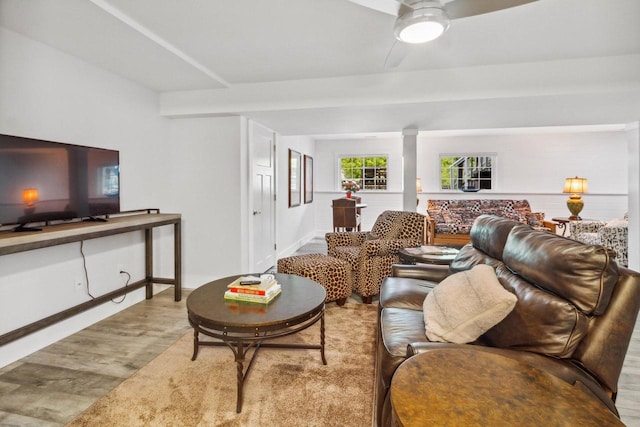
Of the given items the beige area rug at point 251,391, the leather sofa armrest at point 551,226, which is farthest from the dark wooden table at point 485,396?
the leather sofa armrest at point 551,226

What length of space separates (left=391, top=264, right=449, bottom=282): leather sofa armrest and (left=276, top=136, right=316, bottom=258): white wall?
2840 mm

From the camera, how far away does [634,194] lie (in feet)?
12.7

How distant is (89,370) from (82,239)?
2.81 ft

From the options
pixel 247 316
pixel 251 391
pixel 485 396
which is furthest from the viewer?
pixel 251 391

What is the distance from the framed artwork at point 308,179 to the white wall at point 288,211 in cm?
11

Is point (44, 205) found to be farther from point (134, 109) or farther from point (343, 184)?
point (343, 184)

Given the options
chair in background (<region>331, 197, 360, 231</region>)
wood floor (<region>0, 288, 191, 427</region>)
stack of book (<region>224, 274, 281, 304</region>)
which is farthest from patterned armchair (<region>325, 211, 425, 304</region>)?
chair in background (<region>331, 197, 360, 231</region>)

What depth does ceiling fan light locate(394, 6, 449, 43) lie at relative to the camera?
5.30 feet

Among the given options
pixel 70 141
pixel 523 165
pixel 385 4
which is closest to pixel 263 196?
pixel 70 141

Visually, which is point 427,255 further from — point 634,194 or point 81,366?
point 634,194

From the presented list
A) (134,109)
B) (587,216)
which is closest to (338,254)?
(134,109)

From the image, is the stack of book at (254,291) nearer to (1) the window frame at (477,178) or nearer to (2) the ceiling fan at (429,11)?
(2) the ceiling fan at (429,11)

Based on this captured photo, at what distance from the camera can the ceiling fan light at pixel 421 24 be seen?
162 cm

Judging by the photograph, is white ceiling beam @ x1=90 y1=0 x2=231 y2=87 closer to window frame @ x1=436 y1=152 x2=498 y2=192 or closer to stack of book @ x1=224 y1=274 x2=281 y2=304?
stack of book @ x1=224 y1=274 x2=281 y2=304
